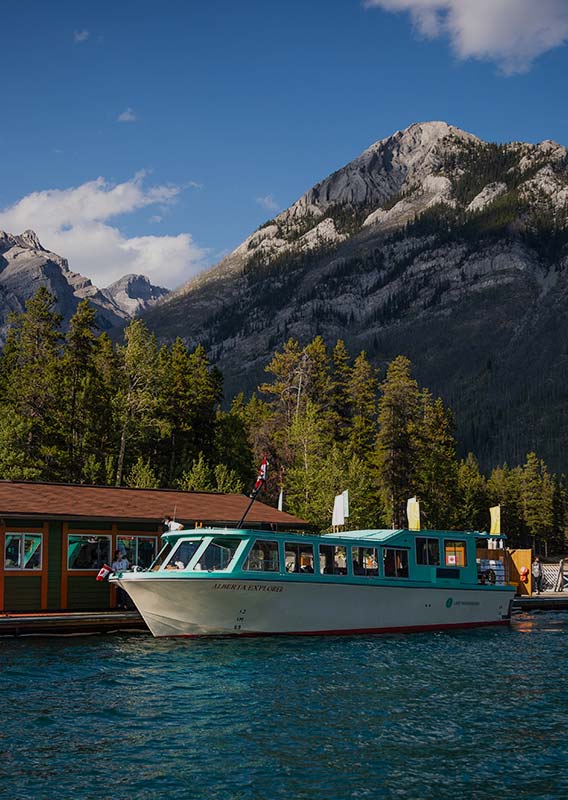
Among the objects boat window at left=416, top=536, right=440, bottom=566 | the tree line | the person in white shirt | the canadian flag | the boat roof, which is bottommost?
the canadian flag

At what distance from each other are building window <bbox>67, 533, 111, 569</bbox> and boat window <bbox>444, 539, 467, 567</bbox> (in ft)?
44.3

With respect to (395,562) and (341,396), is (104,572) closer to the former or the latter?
(395,562)

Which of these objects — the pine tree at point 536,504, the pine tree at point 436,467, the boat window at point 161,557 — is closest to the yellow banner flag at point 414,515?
the boat window at point 161,557

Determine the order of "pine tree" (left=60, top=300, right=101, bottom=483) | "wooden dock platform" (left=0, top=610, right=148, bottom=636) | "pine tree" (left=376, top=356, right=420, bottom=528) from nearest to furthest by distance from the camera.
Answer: "wooden dock platform" (left=0, top=610, right=148, bottom=636), "pine tree" (left=60, top=300, right=101, bottom=483), "pine tree" (left=376, top=356, right=420, bottom=528)

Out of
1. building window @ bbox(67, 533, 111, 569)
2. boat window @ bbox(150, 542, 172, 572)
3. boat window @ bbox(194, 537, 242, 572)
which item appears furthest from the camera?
building window @ bbox(67, 533, 111, 569)

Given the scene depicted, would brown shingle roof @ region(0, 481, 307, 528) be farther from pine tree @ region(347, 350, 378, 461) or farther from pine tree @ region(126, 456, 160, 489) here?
pine tree @ region(347, 350, 378, 461)

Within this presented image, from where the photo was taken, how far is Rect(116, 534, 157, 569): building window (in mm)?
31875

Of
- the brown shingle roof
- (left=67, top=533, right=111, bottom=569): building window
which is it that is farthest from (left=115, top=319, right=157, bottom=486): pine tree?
(left=67, top=533, right=111, bottom=569): building window

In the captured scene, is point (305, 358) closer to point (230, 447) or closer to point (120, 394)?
point (230, 447)

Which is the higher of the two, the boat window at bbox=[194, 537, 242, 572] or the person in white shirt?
the person in white shirt

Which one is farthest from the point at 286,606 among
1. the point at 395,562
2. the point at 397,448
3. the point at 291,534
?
the point at 397,448

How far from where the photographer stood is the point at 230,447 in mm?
71562

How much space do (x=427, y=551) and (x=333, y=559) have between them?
455 cm

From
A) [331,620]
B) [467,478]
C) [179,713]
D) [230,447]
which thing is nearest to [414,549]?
[331,620]
